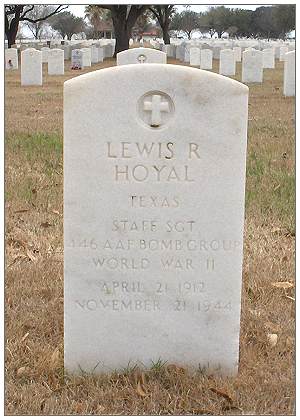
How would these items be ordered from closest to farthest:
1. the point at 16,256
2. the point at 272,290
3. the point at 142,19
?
the point at 272,290, the point at 16,256, the point at 142,19

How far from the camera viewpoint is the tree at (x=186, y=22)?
54.0 metres

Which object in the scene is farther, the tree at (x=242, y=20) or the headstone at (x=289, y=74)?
the tree at (x=242, y=20)

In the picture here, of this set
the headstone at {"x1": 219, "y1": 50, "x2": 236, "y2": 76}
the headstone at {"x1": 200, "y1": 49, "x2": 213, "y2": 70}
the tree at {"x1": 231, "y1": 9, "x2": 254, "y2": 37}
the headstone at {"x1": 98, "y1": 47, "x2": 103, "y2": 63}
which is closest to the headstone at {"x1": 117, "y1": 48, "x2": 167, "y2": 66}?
the headstone at {"x1": 219, "y1": 50, "x2": 236, "y2": 76}

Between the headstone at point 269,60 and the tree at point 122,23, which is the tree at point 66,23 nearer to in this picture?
the tree at point 122,23

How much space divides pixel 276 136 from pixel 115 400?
22.2 feet

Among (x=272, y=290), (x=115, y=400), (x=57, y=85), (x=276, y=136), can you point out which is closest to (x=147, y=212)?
(x=115, y=400)

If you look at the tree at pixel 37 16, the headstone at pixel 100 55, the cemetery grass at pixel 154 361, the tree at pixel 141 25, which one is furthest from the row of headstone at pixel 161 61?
the tree at pixel 141 25

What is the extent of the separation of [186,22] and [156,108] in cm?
5333

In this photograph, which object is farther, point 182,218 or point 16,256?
point 16,256

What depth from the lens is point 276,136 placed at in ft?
31.5

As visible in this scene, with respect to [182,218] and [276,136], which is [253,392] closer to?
[182,218]

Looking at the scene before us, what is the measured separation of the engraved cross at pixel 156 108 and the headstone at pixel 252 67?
50.8ft

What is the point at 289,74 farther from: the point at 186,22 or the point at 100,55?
the point at 186,22

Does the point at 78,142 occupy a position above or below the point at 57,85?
below
